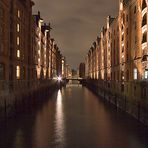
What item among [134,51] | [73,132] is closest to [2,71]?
[73,132]

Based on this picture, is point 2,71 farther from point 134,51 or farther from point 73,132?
point 134,51

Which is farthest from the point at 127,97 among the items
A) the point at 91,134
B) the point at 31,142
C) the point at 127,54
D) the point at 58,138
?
the point at 31,142

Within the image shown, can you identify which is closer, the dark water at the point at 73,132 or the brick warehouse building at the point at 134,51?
the dark water at the point at 73,132

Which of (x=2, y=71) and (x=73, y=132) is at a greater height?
(x=2, y=71)

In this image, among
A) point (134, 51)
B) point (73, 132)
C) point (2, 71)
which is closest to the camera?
point (73, 132)

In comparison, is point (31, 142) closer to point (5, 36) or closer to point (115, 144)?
point (115, 144)

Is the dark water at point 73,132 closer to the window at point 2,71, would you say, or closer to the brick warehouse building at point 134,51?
the brick warehouse building at point 134,51

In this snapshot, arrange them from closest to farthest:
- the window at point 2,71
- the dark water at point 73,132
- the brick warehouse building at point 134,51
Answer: the dark water at point 73,132
the brick warehouse building at point 134,51
the window at point 2,71

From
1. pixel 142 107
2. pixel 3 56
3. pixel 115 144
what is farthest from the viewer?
pixel 3 56

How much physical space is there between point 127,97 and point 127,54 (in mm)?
8011

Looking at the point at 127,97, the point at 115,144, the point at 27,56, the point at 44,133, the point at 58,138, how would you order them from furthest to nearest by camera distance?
1. the point at 27,56
2. the point at 127,97
3. the point at 44,133
4. the point at 58,138
5. the point at 115,144

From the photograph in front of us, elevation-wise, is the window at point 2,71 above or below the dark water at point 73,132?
above

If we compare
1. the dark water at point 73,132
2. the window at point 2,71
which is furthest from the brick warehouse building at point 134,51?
the window at point 2,71

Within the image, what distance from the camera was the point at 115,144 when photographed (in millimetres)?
27766
